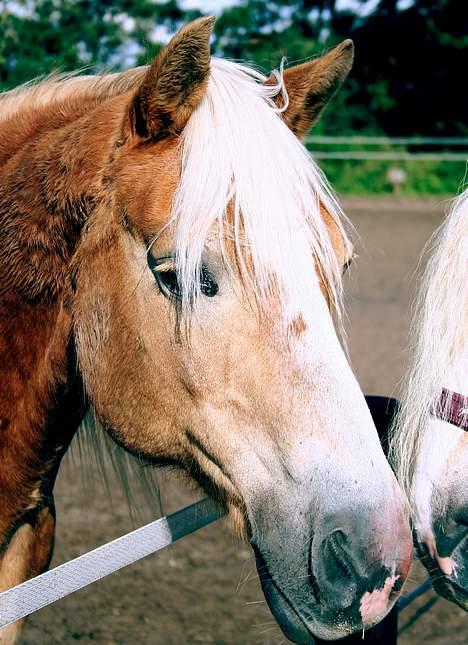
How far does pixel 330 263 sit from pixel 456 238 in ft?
1.80

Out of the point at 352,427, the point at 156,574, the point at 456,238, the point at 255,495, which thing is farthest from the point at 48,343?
the point at 156,574

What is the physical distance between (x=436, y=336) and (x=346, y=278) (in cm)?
885

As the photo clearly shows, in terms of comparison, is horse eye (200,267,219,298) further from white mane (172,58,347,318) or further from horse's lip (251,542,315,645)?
horse's lip (251,542,315,645)

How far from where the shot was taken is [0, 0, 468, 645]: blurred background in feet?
11.3

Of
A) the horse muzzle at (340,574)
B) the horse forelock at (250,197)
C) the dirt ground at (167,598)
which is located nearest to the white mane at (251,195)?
the horse forelock at (250,197)

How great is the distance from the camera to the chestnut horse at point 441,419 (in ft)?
5.91

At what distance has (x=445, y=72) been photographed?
2556 centimetres

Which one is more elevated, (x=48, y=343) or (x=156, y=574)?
(x=48, y=343)

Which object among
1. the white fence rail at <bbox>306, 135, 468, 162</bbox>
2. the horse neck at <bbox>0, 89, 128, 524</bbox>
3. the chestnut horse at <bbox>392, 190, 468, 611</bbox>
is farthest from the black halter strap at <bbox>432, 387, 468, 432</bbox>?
the white fence rail at <bbox>306, 135, 468, 162</bbox>

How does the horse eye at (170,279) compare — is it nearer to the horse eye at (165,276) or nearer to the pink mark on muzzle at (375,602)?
the horse eye at (165,276)

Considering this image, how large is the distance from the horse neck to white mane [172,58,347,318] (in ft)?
0.95

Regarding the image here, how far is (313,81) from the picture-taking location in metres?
2.07

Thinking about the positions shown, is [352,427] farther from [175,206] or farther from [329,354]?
[175,206]

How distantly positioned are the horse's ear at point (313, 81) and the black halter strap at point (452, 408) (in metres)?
0.90
